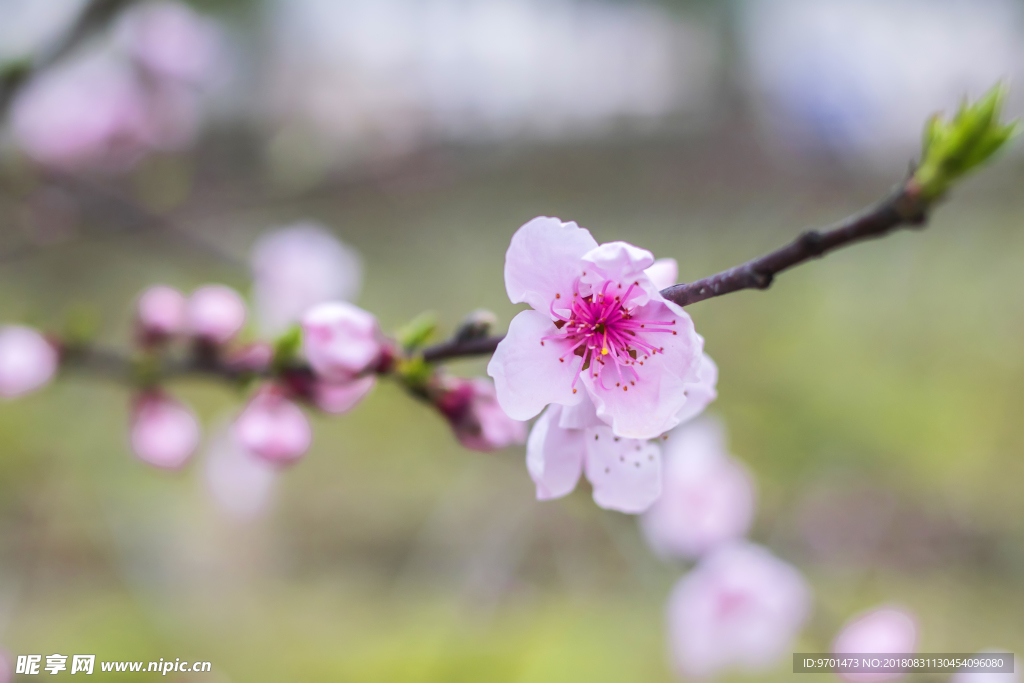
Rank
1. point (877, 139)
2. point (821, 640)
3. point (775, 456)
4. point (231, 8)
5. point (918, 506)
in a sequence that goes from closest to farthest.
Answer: point (821, 640)
point (918, 506)
point (775, 456)
point (877, 139)
point (231, 8)

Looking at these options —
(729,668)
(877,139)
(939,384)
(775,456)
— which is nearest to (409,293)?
(775,456)

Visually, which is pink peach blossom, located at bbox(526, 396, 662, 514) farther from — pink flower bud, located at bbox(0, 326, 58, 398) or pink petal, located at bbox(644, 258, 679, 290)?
pink flower bud, located at bbox(0, 326, 58, 398)

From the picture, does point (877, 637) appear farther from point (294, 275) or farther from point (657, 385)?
point (294, 275)

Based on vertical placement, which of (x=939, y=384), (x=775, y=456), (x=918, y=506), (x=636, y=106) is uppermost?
(x=636, y=106)

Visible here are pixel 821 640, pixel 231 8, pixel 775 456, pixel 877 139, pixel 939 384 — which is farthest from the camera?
pixel 231 8

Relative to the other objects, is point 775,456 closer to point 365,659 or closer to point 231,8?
point 365,659

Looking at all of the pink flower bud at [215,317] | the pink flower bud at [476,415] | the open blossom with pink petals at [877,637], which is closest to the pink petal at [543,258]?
the pink flower bud at [476,415]

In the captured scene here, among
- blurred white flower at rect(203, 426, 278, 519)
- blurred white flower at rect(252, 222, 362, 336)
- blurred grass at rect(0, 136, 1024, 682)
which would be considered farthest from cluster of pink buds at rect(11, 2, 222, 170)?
blurred white flower at rect(203, 426, 278, 519)
